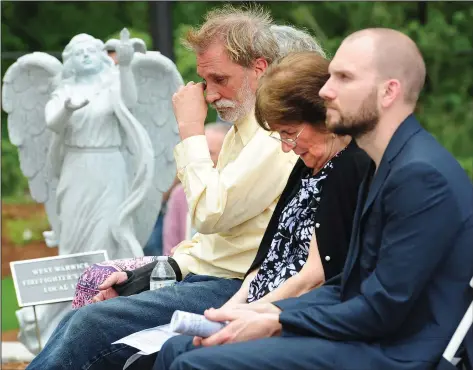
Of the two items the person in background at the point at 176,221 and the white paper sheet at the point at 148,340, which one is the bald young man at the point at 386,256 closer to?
the white paper sheet at the point at 148,340

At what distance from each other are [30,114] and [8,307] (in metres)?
3.44

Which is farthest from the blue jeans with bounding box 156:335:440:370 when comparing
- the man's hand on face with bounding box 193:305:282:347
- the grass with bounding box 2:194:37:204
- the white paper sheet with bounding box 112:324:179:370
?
the grass with bounding box 2:194:37:204

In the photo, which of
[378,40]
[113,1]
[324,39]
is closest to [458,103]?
[324,39]

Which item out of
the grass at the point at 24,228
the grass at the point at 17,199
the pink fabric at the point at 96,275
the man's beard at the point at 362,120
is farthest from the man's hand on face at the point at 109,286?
the grass at the point at 17,199

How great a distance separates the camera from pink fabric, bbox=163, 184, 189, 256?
8250 millimetres

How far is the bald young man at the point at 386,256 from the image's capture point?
3.15 meters

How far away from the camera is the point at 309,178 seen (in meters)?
3.88

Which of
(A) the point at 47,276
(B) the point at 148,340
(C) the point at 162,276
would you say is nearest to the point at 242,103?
(C) the point at 162,276

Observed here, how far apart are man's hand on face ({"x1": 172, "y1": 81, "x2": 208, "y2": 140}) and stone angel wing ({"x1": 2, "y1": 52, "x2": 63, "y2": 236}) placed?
3767 mm

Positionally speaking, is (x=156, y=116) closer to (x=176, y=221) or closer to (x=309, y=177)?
(x=176, y=221)

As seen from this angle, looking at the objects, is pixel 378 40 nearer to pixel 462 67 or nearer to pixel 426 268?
pixel 426 268

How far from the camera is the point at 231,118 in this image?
4.43 m

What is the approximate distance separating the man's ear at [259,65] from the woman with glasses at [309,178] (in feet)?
1.84

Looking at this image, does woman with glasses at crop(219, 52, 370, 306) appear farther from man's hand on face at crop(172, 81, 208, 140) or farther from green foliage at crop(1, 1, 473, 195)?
green foliage at crop(1, 1, 473, 195)
